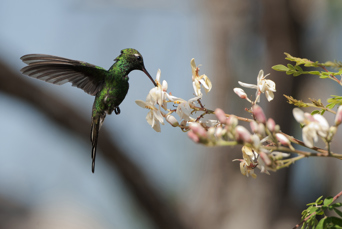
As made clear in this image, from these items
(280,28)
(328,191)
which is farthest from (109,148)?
(328,191)

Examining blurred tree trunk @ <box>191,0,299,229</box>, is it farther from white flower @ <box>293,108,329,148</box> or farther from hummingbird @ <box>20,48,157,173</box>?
white flower @ <box>293,108,329,148</box>

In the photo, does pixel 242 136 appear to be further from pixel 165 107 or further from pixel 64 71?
pixel 64 71

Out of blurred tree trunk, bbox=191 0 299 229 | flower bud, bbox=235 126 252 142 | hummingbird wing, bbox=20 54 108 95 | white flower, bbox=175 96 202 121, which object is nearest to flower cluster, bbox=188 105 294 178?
flower bud, bbox=235 126 252 142

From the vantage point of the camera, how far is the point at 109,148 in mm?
4660

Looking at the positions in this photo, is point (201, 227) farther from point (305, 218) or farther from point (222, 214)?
point (305, 218)

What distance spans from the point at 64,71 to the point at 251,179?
3925 millimetres

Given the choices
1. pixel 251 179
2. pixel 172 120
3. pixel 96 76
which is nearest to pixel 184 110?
pixel 172 120

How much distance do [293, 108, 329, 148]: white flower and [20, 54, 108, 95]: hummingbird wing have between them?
868 mm

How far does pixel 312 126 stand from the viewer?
2.81 feet

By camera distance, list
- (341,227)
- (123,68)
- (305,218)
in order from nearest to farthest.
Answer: (341,227), (305,218), (123,68)

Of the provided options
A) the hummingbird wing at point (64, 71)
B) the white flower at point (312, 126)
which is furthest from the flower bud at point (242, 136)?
the hummingbird wing at point (64, 71)

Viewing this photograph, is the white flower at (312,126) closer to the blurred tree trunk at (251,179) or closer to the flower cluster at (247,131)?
the flower cluster at (247,131)

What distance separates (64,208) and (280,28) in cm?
391

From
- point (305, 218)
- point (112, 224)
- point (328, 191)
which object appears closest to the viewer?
point (305, 218)
